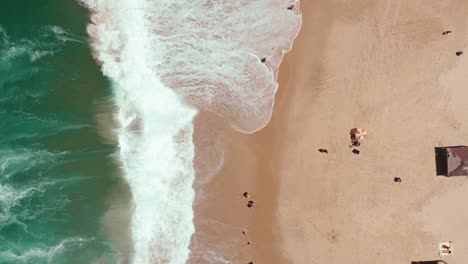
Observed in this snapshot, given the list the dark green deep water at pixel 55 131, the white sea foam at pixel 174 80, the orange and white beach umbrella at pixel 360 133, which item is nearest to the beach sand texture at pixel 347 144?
the orange and white beach umbrella at pixel 360 133

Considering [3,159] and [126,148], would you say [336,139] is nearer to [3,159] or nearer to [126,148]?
[126,148]

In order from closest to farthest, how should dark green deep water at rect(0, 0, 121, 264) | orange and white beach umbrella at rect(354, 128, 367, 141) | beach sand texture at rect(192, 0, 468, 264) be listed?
orange and white beach umbrella at rect(354, 128, 367, 141) < beach sand texture at rect(192, 0, 468, 264) < dark green deep water at rect(0, 0, 121, 264)

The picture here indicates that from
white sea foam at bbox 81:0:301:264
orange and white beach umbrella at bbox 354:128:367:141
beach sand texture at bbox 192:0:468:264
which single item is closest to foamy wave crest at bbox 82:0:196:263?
white sea foam at bbox 81:0:301:264

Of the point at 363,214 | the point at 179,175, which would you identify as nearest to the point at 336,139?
the point at 363,214

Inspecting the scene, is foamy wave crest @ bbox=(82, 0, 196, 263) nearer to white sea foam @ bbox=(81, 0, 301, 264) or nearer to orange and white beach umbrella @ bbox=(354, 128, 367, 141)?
white sea foam @ bbox=(81, 0, 301, 264)

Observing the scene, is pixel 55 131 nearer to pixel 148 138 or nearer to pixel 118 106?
pixel 118 106

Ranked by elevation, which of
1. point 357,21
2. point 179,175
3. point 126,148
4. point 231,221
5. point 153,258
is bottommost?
point 153,258

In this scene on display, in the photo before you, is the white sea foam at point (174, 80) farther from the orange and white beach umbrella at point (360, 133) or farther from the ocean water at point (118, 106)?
the orange and white beach umbrella at point (360, 133)
